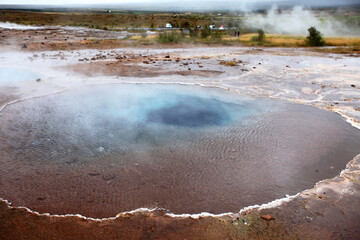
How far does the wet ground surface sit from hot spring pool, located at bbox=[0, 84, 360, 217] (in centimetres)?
26

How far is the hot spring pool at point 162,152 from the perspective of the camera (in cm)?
447

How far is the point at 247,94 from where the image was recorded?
31.6ft

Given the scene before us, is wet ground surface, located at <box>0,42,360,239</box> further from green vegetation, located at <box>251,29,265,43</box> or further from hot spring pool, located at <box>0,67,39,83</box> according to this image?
green vegetation, located at <box>251,29,265,43</box>

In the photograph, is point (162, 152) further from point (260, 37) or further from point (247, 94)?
point (260, 37)

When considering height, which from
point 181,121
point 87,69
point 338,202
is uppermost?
point 87,69

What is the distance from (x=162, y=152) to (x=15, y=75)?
9.03 meters

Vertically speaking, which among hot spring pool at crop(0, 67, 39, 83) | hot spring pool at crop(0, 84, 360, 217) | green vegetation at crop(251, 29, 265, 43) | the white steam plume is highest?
the white steam plume

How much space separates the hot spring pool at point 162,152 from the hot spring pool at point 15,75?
316 cm

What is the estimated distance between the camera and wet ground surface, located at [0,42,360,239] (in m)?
3.78

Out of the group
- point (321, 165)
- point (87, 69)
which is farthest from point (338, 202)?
point (87, 69)

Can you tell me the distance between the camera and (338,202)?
438 cm

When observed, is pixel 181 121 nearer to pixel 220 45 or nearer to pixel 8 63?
pixel 8 63

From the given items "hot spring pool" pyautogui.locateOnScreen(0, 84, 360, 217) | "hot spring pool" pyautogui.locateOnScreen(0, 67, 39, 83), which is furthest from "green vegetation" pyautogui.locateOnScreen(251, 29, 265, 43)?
"hot spring pool" pyautogui.locateOnScreen(0, 67, 39, 83)

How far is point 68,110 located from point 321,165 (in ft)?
20.9
